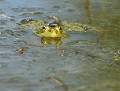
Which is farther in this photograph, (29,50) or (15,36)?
(15,36)

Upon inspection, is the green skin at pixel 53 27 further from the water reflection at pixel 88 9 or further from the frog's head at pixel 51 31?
the water reflection at pixel 88 9

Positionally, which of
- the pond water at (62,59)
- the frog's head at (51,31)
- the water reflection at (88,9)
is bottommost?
the pond water at (62,59)

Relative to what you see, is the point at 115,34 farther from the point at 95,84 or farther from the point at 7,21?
the point at 95,84

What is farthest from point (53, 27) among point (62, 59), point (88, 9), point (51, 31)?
point (88, 9)

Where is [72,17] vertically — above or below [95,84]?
above

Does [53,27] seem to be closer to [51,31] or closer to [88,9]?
[51,31]

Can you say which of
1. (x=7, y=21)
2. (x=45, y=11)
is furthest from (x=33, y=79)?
(x=45, y=11)

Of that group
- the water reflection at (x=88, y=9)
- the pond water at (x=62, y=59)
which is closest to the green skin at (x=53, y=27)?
the pond water at (x=62, y=59)

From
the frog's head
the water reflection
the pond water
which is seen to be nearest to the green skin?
the frog's head
